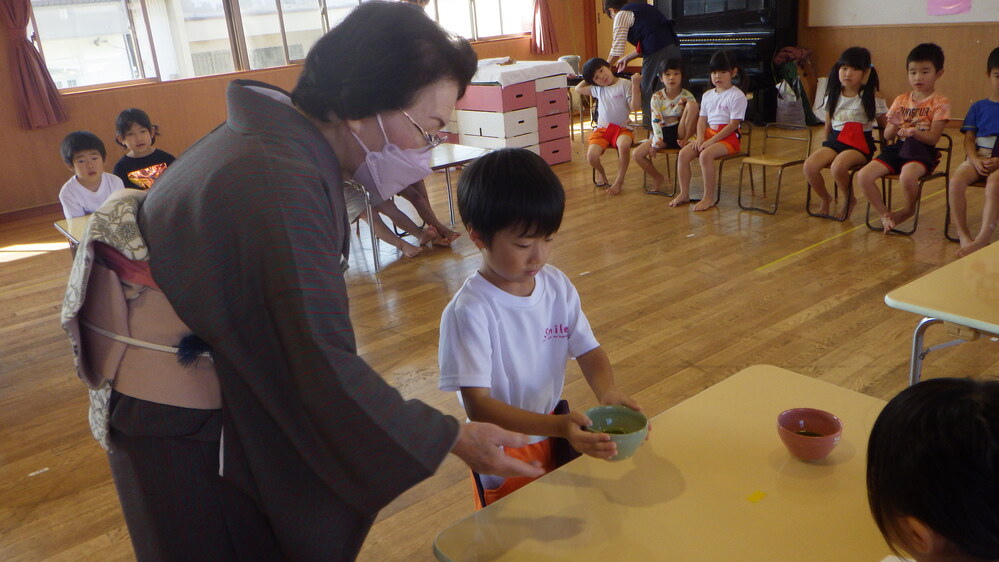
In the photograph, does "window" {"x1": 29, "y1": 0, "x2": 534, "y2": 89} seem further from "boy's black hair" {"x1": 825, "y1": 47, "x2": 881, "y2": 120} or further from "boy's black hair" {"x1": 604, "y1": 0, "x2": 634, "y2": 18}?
"boy's black hair" {"x1": 825, "y1": 47, "x2": 881, "y2": 120}

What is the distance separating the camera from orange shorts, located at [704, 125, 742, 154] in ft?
16.5

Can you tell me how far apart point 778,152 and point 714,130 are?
1.45 meters

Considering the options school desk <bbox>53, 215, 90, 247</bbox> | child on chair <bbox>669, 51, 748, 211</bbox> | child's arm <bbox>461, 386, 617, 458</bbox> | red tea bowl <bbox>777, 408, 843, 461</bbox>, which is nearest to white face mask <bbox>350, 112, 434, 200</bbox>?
child's arm <bbox>461, 386, 617, 458</bbox>

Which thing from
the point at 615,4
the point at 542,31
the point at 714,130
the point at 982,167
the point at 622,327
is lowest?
the point at 622,327

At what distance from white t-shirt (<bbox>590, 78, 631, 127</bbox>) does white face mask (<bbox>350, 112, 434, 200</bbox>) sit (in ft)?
15.4

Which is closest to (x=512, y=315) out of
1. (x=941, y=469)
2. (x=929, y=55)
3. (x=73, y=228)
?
(x=941, y=469)

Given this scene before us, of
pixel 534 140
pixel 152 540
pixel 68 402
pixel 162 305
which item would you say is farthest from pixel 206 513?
pixel 534 140

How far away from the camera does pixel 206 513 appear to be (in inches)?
41.4

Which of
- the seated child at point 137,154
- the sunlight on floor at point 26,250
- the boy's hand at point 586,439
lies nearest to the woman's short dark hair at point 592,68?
the seated child at point 137,154

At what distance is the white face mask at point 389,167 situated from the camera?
1.07 meters

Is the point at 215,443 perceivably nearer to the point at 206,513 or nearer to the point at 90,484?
the point at 206,513

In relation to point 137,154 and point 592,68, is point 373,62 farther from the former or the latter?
point 592,68

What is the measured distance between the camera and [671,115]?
209 inches

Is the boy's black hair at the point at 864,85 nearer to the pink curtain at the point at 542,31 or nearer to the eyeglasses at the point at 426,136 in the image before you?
the eyeglasses at the point at 426,136
